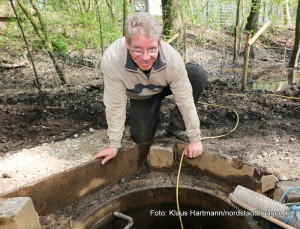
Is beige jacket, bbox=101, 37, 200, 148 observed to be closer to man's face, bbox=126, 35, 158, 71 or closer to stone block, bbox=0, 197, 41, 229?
man's face, bbox=126, 35, 158, 71

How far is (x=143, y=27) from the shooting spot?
6.76 feet

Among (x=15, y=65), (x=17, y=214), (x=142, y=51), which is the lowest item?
(x=17, y=214)

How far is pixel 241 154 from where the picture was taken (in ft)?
9.33

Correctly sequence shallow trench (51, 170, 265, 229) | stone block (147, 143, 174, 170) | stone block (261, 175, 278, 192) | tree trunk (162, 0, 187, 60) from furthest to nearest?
tree trunk (162, 0, 187, 60)
stone block (147, 143, 174, 170)
shallow trench (51, 170, 265, 229)
stone block (261, 175, 278, 192)

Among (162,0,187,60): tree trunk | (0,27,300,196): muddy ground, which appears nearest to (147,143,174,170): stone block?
(0,27,300,196): muddy ground

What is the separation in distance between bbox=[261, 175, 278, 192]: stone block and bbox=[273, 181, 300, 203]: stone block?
0.19ft

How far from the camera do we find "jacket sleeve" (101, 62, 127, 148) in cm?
258

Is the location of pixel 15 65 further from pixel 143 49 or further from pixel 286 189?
pixel 286 189

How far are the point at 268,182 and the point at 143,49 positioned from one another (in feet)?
5.35

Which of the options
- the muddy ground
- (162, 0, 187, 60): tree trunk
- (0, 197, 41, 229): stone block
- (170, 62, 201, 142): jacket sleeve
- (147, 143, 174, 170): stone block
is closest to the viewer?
(0, 197, 41, 229): stone block

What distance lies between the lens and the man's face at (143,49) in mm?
2098

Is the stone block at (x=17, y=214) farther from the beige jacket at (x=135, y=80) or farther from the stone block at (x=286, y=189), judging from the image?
the stone block at (x=286, y=189)

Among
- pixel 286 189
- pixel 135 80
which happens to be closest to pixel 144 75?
pixel 135 80

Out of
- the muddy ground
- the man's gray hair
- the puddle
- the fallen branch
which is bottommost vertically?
the puddle
